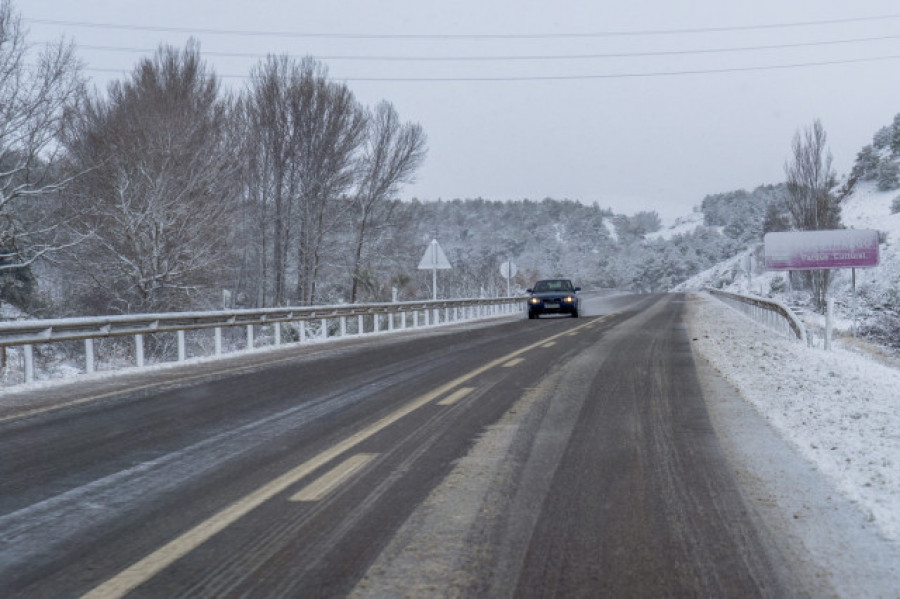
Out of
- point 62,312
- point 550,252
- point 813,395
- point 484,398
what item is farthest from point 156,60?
point 550,252

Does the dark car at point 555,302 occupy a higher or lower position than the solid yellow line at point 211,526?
higher

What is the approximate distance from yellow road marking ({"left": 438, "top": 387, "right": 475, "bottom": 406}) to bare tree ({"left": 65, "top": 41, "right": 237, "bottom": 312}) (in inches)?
627

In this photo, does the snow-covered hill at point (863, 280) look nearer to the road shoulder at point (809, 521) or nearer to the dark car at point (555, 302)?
the dark car at point (555, 302)

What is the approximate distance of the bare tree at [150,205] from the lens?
23.0 meters

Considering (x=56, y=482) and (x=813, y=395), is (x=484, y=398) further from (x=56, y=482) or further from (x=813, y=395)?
(x=56, y=482)

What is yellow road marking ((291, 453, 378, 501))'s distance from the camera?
4.73m

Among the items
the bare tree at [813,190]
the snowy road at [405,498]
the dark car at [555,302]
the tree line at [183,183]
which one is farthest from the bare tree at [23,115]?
the bare tree at [813,190]

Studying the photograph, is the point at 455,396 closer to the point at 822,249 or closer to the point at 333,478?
the point at 333,478

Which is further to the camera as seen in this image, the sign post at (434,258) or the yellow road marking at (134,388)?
the sign post at (434,258)

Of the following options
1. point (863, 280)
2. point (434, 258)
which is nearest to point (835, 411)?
point (434, 258)

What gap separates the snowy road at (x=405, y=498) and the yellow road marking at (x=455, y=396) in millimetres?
71

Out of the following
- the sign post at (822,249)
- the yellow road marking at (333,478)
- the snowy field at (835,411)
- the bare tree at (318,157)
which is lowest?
the snowy field at (835,411)

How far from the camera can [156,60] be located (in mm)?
30344

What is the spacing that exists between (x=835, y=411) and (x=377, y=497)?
552 cm
